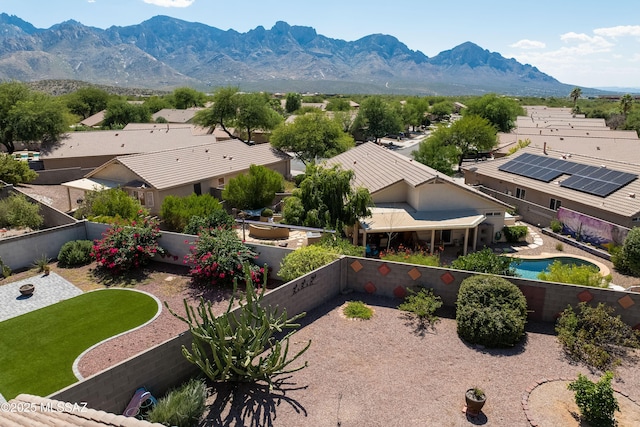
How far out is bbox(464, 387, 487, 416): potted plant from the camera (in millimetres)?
11367

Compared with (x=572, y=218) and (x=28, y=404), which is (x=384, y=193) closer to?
(x=572, y=218)

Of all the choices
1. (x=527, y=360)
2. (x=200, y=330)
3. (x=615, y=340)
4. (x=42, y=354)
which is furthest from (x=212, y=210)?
(x=615, y=340)

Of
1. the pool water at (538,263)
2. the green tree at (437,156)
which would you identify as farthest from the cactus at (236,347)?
the green tree at (437,156)

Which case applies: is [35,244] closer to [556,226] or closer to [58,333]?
[58,333]

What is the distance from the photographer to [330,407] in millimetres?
11891

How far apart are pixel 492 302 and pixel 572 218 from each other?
1803 cm

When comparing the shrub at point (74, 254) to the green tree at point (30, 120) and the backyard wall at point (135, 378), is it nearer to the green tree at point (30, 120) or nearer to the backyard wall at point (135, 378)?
the backyard wall at point (135, 378)

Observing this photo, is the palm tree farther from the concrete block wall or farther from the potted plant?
the concrete block wall

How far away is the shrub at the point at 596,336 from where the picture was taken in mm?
14203

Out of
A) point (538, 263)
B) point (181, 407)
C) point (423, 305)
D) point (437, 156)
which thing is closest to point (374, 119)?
point (437, 156)

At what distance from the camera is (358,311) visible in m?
17.0

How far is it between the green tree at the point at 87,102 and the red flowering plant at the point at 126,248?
79.7 meters

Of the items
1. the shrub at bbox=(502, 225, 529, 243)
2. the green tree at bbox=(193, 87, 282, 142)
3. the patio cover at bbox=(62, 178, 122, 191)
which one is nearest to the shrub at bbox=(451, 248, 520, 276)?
the shrub at bbox=(502, 225, 529, 243)

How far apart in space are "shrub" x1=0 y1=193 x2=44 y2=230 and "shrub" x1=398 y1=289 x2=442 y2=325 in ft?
77.9
